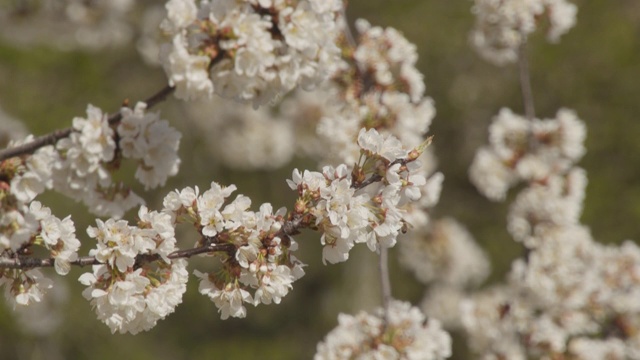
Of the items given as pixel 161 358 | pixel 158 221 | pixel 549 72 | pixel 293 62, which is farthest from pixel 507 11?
pixel 161 358

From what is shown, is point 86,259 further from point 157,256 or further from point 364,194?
point 364,194

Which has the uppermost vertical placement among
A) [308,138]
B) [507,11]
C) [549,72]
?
[549,72]

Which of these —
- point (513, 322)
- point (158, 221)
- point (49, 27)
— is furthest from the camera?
point (49, 27)

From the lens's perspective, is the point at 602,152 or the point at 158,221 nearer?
the point at 158,221

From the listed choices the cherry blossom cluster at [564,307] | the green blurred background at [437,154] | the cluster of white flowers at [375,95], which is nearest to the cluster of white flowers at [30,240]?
the cluster of white flowers at [375,95]

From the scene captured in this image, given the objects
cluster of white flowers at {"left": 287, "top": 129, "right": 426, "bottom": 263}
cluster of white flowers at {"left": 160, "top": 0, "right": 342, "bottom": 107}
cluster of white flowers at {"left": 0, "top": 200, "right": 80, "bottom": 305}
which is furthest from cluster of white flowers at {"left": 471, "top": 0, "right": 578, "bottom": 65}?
cluster of white flowers at {"left": 0, "top": 200, "right": 80, "bottom": 305}

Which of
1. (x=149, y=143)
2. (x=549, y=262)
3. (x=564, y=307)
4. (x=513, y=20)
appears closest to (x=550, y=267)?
(x=549, y=262)

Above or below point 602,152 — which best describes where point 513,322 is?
below

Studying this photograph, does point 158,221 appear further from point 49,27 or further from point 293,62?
point 49,27
